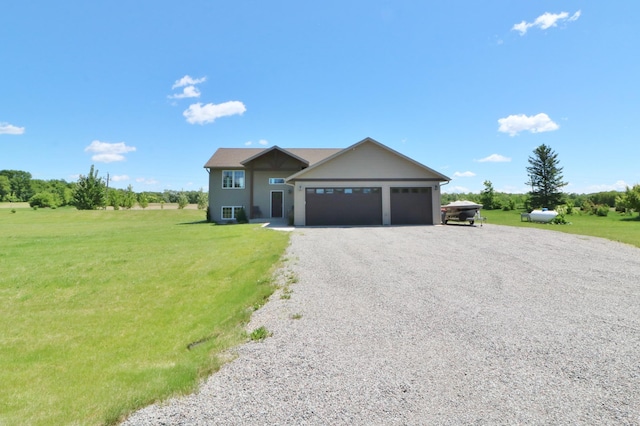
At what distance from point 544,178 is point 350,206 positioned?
3953cm

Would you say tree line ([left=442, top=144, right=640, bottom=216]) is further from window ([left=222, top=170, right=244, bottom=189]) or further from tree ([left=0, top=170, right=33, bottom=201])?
tree ([left=0, top=170, right=33, bottom=201])

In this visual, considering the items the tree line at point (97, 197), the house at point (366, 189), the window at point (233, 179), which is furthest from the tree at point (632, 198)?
the tree line at point (97, 197)

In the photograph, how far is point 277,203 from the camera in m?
22.8

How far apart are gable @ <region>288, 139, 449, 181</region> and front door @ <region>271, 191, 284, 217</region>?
17.3ft

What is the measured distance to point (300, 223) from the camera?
709 inches

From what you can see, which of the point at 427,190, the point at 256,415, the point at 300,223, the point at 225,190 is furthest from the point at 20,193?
the point at 256,415

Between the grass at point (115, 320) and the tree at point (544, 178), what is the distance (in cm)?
4478

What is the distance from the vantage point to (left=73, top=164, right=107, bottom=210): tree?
37000mm

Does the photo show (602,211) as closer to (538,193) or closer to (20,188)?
(538,193)

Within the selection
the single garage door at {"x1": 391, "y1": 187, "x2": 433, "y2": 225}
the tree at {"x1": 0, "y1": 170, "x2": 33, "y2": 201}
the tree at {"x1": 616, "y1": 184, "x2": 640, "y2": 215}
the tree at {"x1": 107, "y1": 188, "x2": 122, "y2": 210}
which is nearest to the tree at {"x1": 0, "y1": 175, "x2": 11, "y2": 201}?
the tree at {"x1": 0, "y1": 170, "x2": 33, "y2": 201}

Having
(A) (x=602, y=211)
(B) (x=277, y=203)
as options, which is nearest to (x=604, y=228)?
(A) (x=602, y=211)

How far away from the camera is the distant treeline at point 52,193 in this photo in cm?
4403

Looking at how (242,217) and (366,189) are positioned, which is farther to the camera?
(242,217)

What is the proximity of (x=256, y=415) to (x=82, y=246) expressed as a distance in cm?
1423
